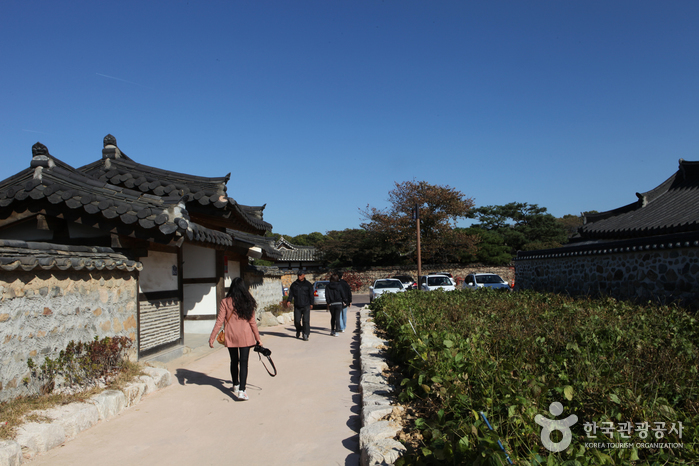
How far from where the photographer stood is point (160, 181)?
9320 millimetres

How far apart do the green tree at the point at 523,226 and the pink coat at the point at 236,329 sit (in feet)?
129

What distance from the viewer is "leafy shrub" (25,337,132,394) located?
5043 mm

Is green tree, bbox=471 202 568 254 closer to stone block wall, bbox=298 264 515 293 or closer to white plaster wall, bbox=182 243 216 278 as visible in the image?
stone block wall, bbox=298 264 515 293

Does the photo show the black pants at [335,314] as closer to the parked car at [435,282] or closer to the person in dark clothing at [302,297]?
the person in dark clothing at [302,297]

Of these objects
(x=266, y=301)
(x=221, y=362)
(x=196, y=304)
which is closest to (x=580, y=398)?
(x=221, y=362)

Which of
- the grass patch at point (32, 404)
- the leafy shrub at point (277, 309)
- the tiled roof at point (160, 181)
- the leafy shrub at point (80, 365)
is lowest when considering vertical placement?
the leafy shrub at point (277, 309)

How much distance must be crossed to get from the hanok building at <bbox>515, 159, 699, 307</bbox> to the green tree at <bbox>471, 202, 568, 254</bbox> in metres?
29.5

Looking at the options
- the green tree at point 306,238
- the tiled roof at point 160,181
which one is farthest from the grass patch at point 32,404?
the green tree at point 306,238

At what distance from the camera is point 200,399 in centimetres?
612

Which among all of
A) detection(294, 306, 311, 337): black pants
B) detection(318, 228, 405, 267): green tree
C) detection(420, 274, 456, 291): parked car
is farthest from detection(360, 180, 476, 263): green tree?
detection(294, 306, 311, 337): black pants

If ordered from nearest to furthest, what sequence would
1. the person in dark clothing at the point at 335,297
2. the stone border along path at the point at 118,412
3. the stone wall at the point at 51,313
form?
the stone border along path at the point at 118,412 → the stone wall at the point at 51,313 → the person in dark clothing at the point at 335,297

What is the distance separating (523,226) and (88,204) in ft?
151

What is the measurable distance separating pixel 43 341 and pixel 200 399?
206cm

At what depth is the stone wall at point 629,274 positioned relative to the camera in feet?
27.5
